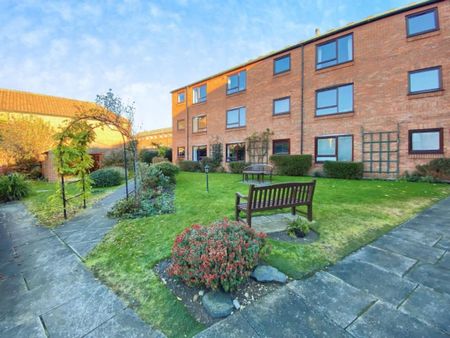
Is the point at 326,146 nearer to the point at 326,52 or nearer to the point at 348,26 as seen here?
the point at 326,52

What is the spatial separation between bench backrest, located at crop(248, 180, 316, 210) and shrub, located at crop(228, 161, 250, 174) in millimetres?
11821

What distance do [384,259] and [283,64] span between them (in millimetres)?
15079

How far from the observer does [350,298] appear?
2.26 metres

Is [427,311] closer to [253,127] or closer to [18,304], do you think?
[18,304]

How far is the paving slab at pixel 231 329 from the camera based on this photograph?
6.11ft

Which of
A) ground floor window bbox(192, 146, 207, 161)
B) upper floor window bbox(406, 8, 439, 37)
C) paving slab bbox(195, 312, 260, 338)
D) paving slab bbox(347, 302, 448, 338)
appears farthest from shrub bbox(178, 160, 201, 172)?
paving slab bbox(347, 302, 448, 338)

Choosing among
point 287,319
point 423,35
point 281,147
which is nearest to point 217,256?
point 287,319

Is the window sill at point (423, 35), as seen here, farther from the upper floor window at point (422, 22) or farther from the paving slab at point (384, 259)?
the paving slab at point (384, 259)

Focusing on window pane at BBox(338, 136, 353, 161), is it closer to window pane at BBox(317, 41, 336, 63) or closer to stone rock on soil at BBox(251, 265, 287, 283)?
window pane at BBox(317, 41, 336, 63)

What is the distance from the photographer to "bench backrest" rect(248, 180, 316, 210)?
406 cm

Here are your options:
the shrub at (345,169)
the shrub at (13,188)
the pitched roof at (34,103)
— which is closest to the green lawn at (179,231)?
the shrub at (345,169)

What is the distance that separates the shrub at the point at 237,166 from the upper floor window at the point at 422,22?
11.7 meters

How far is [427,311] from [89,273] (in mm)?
4034

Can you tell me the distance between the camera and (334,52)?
42.6 feet
